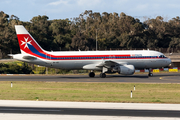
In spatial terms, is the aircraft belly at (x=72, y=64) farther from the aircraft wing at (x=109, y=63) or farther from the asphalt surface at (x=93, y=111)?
the asphalt surface at (x=93, y=111)

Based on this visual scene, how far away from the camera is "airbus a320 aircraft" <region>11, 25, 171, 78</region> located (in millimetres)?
41938

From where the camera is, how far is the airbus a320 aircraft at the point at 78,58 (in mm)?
41938

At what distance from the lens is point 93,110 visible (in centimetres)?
1784

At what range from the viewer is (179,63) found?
72562mm

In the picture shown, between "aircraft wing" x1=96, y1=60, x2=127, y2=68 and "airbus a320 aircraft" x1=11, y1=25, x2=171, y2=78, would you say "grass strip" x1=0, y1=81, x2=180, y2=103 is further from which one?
"airbus a320 aircraft" x1=11, y1=25, x2=171, y2=78

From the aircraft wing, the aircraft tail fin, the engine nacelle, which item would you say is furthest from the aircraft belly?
the aircraft tail fin

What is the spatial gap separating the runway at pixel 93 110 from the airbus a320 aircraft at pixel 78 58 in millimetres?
22190

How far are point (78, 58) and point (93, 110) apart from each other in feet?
83.0

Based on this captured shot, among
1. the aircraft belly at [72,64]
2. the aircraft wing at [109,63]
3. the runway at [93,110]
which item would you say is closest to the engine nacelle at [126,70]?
the aircraft wing at [109,63]

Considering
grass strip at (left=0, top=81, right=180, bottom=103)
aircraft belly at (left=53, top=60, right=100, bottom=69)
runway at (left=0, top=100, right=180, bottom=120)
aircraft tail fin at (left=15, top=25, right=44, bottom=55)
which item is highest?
aircraft tail fin at (left=15, top=25, right=44, bottom=55)

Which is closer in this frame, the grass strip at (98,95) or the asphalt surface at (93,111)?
the asphalt surface at (93,111)

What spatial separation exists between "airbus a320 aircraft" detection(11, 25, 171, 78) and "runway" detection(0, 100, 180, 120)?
72.8ft

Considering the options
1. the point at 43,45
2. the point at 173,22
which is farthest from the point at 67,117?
the point at 173,22

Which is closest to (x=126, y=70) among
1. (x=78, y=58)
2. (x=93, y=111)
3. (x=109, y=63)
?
(x=109, y=63)
